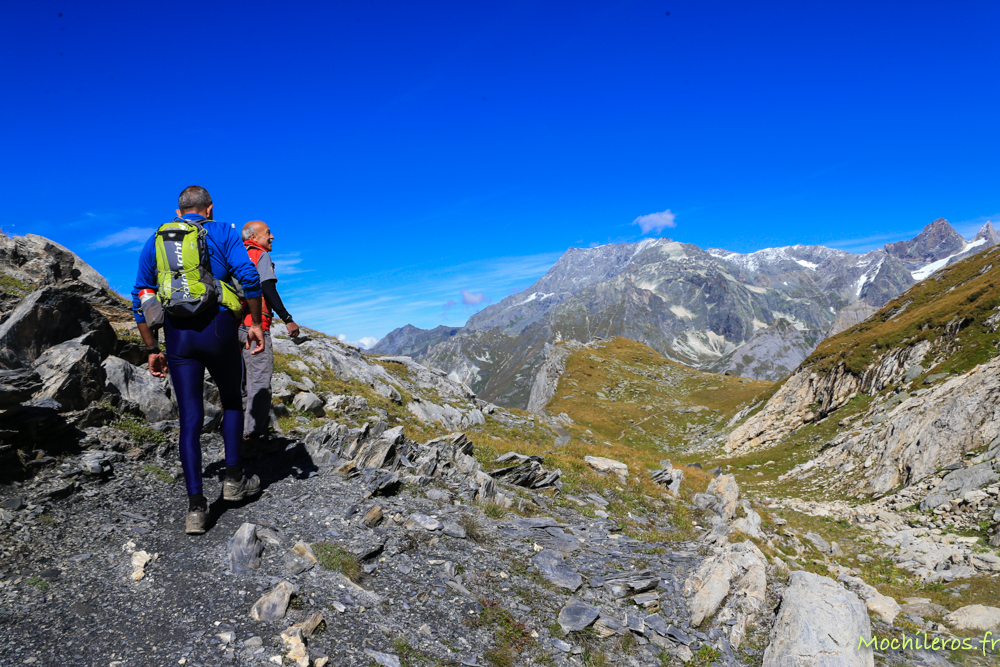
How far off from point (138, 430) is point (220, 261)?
5202 mm

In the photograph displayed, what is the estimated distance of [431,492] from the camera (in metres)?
11.3

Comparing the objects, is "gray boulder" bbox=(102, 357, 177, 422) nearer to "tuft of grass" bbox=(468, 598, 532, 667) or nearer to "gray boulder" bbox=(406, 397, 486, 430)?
"tuft of grass" bbox=(468, 598, 532, 667)

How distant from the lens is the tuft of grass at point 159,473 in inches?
351

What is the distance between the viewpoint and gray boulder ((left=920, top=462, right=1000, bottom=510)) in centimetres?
1919

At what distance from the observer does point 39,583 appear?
5.95m

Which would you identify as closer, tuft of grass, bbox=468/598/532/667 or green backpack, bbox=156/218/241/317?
tuft of grass, bbox=468/598/532/667

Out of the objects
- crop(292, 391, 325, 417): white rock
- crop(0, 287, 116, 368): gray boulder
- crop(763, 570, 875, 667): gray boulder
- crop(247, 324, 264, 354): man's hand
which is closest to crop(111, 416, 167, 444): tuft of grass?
crop(0, 287, 116, 368): gray boulder

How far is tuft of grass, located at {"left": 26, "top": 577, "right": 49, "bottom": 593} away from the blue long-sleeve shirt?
3632 millimetres

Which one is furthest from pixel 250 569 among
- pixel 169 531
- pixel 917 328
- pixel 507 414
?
pixel 917 328

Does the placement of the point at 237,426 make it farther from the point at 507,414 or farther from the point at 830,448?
the point at 830,448

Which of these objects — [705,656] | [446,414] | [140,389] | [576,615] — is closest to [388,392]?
[446,414]

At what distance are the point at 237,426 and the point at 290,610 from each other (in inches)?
133

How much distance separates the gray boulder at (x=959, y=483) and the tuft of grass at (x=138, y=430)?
28.5 metres

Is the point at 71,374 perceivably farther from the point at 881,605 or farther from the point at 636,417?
the point at 636,417
